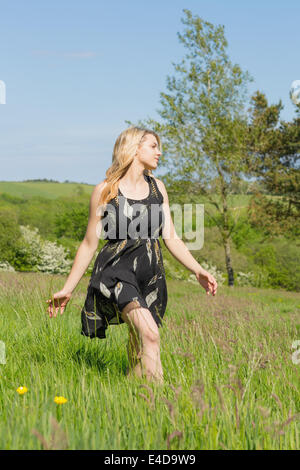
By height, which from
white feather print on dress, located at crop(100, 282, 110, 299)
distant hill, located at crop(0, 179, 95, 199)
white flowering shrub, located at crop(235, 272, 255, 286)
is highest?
distant hill, located at crop(0, 179, 95, 199)

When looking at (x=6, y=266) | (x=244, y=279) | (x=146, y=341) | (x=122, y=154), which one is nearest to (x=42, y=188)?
(x=244, y=279)

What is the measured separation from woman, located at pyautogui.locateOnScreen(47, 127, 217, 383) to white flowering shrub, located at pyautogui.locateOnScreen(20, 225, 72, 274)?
72.8 feet

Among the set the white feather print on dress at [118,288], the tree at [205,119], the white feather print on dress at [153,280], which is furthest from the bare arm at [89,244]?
the tree at [205,119]

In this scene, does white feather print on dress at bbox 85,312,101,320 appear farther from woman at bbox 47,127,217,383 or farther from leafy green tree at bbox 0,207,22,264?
leafy green tree at bbox 0,207,22,264

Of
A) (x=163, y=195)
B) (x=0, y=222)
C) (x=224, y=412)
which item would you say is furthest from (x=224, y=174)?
(x=224, y=412)

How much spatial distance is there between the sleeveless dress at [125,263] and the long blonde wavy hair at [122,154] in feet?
0.33

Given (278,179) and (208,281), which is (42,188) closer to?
(278,179)

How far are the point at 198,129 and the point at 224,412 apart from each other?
20.7 m

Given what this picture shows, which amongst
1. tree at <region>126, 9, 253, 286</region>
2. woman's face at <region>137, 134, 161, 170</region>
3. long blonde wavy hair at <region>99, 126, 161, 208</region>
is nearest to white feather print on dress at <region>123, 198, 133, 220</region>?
long blonde wavy hair at <region>99, 126, 161, 208</region>

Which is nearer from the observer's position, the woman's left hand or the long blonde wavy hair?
the woman's left hand

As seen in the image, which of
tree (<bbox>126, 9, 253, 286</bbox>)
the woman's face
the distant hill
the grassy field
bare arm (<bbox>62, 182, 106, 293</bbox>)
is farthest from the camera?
the distant hill

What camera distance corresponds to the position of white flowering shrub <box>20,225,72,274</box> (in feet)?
85.6

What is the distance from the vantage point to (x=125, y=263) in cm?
367

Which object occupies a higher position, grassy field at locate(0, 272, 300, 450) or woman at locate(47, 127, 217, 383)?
woman at locate(47, 127, 217, 383)
